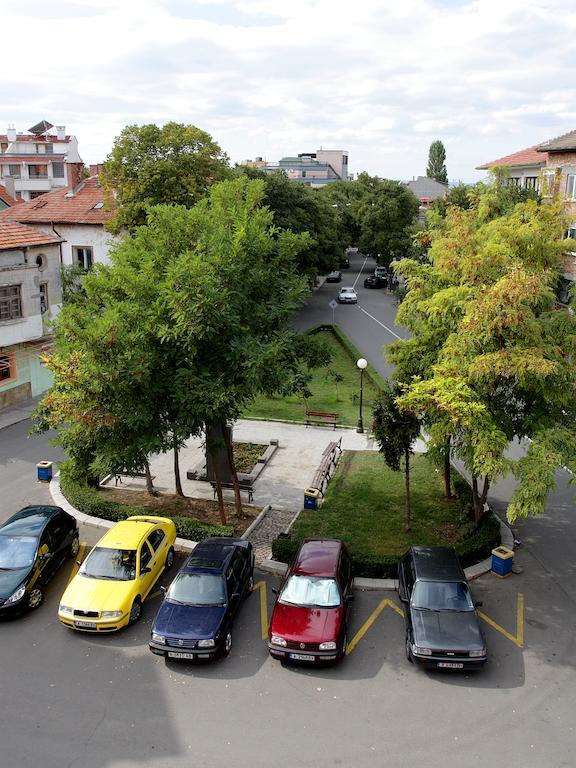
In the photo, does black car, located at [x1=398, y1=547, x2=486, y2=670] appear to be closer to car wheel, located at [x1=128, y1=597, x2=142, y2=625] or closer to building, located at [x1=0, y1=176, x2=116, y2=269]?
car wheel, located at [x1=128, y1=597, x2=142, y2=625]

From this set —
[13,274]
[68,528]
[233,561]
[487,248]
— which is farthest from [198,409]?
[13,274]

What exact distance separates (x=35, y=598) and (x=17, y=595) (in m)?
0.55

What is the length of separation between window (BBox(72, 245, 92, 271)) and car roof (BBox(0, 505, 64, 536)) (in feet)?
80.1

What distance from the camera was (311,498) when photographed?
63.8ft

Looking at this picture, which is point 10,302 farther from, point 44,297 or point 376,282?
point 376,282

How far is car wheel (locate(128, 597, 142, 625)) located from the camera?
14.0 m

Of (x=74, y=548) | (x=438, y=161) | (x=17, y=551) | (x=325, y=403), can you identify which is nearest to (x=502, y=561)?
(x=74, y=548)

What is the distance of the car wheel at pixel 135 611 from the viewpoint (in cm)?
1399

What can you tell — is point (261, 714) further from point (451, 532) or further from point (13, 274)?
point (13, 274)

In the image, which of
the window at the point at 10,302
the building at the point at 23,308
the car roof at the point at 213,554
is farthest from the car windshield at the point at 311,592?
the window at the point at 10,302

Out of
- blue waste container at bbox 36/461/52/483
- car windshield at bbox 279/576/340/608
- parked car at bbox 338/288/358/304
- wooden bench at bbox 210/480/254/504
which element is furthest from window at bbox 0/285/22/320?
parked car at bbox 338/288/358/304

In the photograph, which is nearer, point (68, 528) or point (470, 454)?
point (470, 454)

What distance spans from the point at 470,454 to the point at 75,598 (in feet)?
29.3

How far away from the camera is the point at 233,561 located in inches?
579
